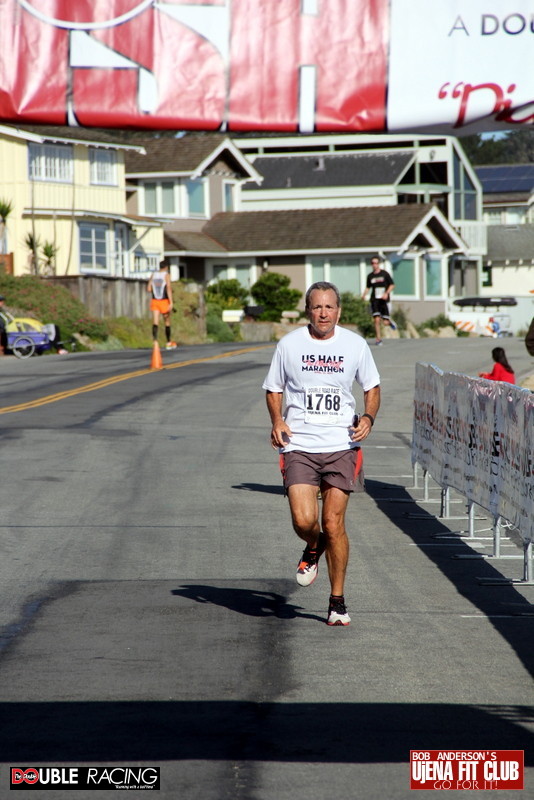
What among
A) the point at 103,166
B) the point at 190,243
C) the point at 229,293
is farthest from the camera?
the point at 190,243

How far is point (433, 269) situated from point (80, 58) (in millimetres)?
65852

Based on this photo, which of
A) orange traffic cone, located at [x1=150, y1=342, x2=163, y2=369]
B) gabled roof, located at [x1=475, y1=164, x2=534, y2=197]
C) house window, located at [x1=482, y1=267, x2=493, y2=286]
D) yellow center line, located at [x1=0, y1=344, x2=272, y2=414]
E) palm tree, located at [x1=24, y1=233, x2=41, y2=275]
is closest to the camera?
yellow center line, located at [x1=0, y1=344, x2=272, y2=414]

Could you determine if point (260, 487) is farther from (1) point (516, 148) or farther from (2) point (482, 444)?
(1) point (516, 148)

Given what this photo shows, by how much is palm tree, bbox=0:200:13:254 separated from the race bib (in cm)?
4125

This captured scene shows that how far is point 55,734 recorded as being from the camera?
5.89m

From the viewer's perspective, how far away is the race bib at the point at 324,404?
8086 millimetres

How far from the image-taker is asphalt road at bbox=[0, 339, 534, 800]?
5.70m

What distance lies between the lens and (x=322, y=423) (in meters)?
8.11

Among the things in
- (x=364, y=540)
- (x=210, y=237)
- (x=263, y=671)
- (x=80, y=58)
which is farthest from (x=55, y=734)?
(x=210, y=237)

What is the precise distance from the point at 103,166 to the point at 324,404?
154 ft

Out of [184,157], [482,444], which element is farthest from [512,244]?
[482,444]

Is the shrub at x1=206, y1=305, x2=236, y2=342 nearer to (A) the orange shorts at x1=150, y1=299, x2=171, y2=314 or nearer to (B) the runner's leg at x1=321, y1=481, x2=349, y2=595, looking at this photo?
(A) the orange shorts at x1=150, y1=299, x2=171, y2=314

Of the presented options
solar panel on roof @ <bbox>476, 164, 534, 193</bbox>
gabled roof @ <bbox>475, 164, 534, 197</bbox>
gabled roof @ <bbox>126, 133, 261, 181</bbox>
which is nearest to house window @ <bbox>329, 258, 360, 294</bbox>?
gabled roof @ <bbox>126, 133, 261, 181</bbox>

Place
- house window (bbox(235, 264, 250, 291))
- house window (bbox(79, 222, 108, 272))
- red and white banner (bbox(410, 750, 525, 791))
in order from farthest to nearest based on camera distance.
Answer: house window (bbox(235, 264, 250, 291)), house window (bbox(79, 222, 108, 272)), red and white banner (bbox(410, 750, 525, 791))
